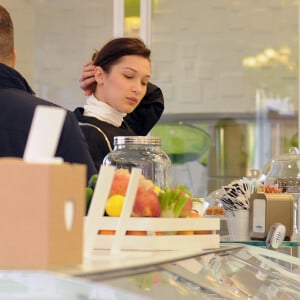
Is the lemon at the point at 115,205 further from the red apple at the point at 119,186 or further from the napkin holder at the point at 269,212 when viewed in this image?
the napkin holder at the point at 269,212

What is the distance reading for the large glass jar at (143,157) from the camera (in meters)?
2.44

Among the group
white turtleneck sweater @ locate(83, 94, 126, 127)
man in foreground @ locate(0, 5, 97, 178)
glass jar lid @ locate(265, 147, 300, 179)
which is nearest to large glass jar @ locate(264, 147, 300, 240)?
glass jar lid @ locate(265, 147, 300, 179)

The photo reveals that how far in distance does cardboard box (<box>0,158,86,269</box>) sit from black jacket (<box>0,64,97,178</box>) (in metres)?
1.45

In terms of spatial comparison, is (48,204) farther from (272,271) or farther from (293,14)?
(293,14)

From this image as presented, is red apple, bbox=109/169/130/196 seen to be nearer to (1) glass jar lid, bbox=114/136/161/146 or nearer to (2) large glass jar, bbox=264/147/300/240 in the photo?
(1) glass jar lid, bbox=114/136/161/146

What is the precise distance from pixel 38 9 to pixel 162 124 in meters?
1.23

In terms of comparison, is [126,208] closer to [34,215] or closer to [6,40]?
[34,215]

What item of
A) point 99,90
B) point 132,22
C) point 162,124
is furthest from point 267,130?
point 99,90

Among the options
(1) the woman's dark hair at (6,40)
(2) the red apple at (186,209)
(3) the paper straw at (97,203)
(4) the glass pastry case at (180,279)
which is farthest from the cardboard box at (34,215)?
(1) the woman's dark hair at (6,40)

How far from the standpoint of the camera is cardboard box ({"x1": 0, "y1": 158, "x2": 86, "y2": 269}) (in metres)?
1.00

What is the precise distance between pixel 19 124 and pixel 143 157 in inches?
14.9

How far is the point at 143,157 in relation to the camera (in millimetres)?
2600

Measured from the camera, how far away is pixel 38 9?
6.39 meters

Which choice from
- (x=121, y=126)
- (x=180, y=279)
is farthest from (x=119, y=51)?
(x=180, y=279)
